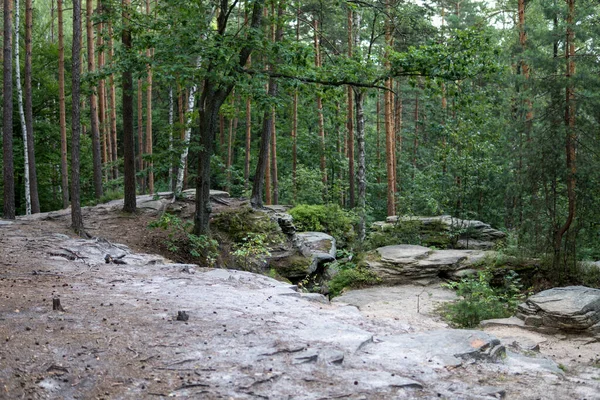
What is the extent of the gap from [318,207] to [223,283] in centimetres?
1009

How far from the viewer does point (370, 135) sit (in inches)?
1372

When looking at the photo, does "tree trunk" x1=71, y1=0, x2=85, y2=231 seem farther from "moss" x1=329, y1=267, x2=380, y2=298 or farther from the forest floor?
"moss" x1=329, y1=267, x2=380, y2=298

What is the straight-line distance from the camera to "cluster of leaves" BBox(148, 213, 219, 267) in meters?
12.6

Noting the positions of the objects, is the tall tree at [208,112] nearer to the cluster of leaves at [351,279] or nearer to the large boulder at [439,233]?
the cluster of leaves at [351,279]

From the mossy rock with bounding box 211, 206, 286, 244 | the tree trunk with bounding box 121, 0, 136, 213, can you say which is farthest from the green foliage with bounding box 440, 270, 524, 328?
the tree trunk with bounding box 121, 0, 136, 213

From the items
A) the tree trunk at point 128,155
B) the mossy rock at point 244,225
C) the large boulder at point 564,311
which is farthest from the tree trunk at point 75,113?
the large boulder at point 564,311

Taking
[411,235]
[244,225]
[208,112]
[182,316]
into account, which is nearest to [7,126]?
[208,112]

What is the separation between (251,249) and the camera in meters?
13.1

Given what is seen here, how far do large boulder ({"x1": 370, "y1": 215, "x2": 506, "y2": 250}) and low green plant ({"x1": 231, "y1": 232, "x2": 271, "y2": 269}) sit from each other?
14.7ft

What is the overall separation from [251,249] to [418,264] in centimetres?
438

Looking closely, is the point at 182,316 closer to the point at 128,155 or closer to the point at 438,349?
the point at 438,349

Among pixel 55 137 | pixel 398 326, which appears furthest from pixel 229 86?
pixel 55 137

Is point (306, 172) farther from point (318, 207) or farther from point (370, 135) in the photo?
point (370, 135)

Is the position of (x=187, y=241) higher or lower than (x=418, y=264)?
Result: higher
